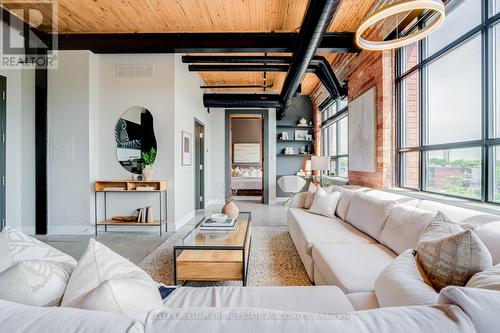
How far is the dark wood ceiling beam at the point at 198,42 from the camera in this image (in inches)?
144

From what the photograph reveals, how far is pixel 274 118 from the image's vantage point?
6984 millimetres

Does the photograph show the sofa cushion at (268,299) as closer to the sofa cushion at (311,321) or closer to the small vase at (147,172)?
the sofa cushion at (311,321)

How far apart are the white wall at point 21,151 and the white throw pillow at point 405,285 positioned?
4870 millimetres

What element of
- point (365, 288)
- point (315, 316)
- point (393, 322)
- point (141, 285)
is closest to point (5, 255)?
point (141, 285)

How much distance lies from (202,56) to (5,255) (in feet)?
13.6

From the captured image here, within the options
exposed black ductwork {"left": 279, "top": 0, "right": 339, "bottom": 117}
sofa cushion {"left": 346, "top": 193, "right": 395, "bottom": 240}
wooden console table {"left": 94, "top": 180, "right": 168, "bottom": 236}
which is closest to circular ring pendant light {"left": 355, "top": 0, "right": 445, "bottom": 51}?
exposed black ductwork {"left": 279, "top": 0, "right": 339, "bottom": 117}

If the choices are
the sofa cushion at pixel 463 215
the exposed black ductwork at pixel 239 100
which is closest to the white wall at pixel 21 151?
the exposed black ductwork at pixel 239 100

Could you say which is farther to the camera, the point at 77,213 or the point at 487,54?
the point at 77,213

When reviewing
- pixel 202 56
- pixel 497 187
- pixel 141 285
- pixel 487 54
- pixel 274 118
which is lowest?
pixel 141 285

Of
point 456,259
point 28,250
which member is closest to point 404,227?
point 456,259

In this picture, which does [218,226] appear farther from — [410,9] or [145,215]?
[410,9]

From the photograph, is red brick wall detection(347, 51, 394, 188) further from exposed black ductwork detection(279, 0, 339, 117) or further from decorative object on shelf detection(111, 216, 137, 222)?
decorative object on shelf detection(111, 216, 137, 222)

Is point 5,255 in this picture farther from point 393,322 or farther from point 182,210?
point 182,210

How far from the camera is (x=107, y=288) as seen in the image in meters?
0.68
